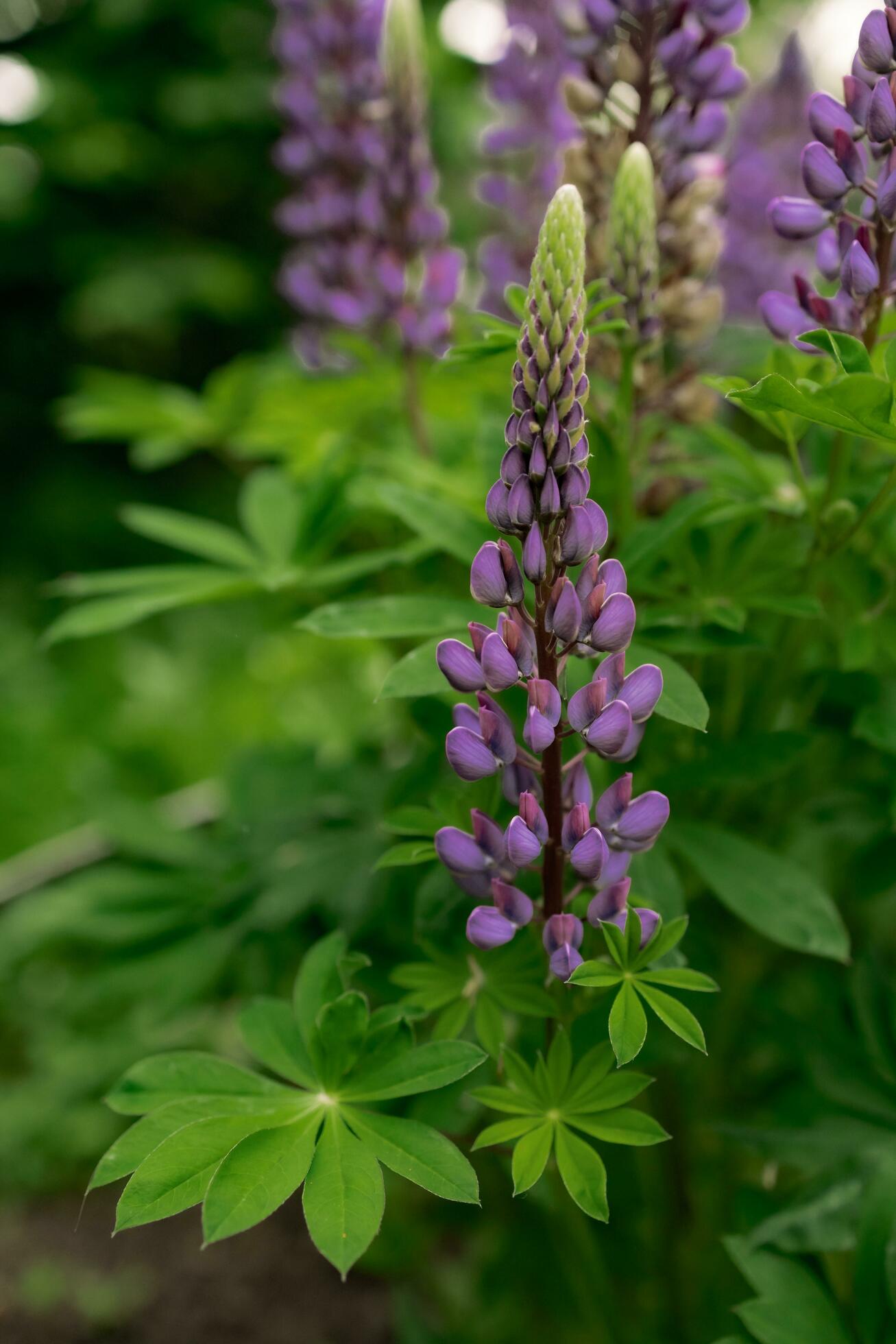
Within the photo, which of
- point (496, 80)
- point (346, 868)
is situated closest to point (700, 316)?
point (346, 868)

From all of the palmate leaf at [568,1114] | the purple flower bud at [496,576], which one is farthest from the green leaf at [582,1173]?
the purple flower bud at [496,576]

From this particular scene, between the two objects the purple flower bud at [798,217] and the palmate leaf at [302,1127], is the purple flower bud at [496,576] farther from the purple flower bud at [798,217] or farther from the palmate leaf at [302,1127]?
the purple flower bud at [798,217]

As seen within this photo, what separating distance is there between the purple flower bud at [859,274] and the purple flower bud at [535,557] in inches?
12.6

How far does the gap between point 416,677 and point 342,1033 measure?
0.26 meters

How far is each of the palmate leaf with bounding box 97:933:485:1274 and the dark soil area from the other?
1.08 metres

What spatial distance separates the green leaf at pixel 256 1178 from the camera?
66cm

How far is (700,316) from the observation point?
40.8 inches

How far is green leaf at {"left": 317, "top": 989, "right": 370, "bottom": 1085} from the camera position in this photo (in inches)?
30.9

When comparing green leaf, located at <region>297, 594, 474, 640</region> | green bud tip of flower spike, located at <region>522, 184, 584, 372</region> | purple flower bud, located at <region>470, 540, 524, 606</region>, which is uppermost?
green bud tip of flower spike, located at <region>522, 184, 584, 372</region>

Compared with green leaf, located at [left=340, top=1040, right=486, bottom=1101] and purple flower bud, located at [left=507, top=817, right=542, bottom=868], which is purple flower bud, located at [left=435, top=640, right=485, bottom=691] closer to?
purple flower bud, located at [left=507, top=817, right=542, bottom=868]

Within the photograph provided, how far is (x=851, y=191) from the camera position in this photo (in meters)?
0.83

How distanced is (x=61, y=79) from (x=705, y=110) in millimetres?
4603

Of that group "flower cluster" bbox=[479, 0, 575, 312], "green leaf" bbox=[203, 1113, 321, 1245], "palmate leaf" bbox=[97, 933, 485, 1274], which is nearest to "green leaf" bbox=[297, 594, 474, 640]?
"palmate leaf" bbox=[97, 933, 485, 1274]

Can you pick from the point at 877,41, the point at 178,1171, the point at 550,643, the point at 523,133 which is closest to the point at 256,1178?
the point at 178,1171
